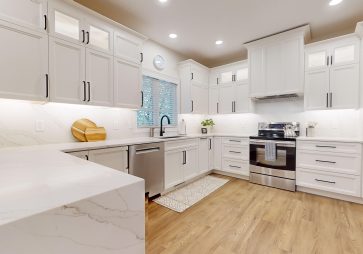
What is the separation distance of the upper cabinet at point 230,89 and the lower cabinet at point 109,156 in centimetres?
280

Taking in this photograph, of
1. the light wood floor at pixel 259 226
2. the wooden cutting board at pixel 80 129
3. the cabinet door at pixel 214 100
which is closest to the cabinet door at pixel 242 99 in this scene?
the cabinet door at pixel 214 100

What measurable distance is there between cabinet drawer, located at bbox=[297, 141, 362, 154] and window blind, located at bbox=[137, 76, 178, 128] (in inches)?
98.1

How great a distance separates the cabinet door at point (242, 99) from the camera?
13.4 feet

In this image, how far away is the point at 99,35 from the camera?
250 cm

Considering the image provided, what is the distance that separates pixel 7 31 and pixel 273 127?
424cm

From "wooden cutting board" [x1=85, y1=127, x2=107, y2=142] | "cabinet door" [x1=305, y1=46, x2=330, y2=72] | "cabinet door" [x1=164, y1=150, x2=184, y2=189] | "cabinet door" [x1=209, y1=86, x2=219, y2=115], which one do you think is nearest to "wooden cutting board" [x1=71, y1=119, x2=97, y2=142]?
"wooden cutting board" [x1=85, y1=127, x2=107, y2=142]

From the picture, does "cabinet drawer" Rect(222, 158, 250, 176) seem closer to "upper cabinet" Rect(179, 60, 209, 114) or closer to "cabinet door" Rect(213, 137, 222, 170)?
"cabinet door" Rect(213, 137, 222, 170)

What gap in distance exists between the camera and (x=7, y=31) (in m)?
1.76

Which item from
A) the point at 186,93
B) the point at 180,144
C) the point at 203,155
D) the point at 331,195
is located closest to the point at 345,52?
the point at 331,195

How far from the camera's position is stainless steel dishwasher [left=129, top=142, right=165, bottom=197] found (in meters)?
2.56

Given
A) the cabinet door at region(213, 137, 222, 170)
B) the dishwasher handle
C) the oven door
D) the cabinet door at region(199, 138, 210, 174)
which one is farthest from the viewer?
Result: the cabinet door at region(213, 137, 222, 170)

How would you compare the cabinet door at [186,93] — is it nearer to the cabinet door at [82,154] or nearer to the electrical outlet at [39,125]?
the cabinet door at [82,154]

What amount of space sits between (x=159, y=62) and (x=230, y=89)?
5.79ft

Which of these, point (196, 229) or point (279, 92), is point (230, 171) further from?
point (196, 229)
